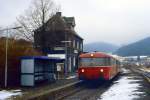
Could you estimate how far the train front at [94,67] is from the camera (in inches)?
1230

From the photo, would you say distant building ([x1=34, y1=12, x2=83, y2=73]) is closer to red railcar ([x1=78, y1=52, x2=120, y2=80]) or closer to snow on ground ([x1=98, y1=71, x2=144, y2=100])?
red railcar ([x1=78, y1=52, x2=120, y2=80])

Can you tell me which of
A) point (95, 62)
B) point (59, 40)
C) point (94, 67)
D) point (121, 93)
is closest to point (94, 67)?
point (94, 67)

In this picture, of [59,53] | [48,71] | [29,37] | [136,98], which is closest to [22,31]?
[29,37]

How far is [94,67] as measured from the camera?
103 ft

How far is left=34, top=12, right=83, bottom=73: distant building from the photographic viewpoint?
49562mm

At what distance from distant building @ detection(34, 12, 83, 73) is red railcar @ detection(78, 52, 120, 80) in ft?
42.9

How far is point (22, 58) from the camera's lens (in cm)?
2906

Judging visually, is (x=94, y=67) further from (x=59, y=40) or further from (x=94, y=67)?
(x=59, y=40)

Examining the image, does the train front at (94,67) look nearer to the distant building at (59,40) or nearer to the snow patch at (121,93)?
the snow patch at (121,93)

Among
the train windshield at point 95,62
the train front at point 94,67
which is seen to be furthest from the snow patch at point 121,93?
the train windshield at point 95,62

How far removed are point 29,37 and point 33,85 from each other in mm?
22358

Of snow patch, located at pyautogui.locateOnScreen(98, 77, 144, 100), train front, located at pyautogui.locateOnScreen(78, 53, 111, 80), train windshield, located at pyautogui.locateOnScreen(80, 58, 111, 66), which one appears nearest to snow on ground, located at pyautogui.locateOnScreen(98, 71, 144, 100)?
snow patch, located at pyautogui.locateOnScreen(98, 77, 144, 100)

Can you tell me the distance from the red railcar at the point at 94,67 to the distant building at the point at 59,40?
1306 centimetres

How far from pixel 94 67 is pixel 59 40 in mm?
27871
